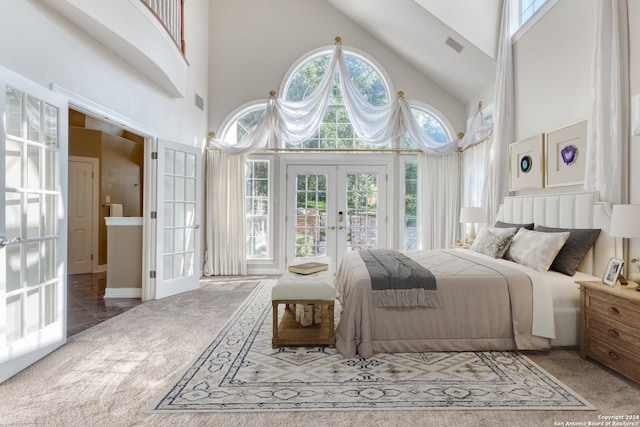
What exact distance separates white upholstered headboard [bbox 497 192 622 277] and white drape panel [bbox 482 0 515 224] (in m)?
0.48

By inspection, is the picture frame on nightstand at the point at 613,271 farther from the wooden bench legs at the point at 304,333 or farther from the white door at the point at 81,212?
the white door at the point at 81,212

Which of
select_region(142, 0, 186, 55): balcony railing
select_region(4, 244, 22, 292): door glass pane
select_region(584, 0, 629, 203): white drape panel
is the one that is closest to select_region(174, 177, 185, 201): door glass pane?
select_region(142, 0, 186, 55): balcony railing

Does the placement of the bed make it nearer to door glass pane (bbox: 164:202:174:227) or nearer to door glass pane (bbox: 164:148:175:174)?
door glass pane (bbox: 164:202:174:227)

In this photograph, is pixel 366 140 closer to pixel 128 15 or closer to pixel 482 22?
pixel 482 22

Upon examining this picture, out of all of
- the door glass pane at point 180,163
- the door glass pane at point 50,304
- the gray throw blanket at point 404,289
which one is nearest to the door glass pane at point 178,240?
the door glass pane at point 180,163

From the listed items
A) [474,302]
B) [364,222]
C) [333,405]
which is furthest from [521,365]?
[364,222]

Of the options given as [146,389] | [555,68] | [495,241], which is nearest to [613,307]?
[495,241]

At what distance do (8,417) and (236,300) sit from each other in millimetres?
2402

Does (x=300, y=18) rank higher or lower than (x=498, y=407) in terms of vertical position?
higher

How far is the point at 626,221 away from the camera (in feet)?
7.07

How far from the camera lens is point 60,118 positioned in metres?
2.63

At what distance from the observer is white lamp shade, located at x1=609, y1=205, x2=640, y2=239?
212cm

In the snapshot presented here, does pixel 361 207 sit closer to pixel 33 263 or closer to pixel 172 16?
pixel 172 16

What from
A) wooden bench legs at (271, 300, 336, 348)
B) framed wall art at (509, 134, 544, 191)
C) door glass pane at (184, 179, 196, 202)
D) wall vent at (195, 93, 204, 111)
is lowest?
wooden bench legs at (271, 300, 336, 348)
